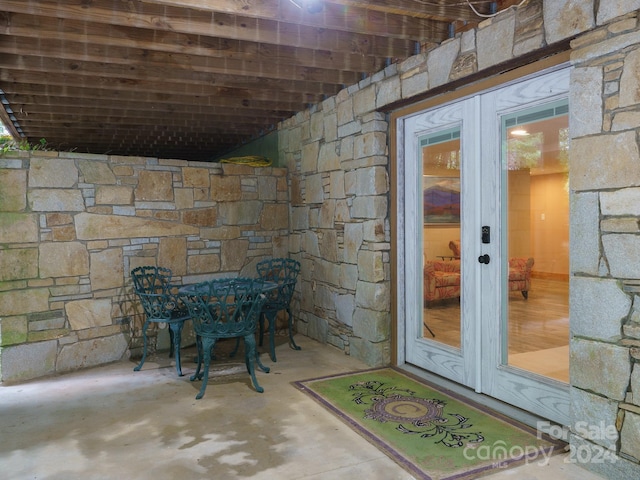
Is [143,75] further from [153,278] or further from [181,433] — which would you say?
[181,433]

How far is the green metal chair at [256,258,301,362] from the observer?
4.27m

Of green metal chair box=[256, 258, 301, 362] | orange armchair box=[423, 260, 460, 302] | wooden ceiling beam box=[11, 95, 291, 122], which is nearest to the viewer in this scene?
orange armchair box=[423, 260, 460, 302]

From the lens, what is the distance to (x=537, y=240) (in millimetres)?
2844

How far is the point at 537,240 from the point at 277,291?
8.05 ft

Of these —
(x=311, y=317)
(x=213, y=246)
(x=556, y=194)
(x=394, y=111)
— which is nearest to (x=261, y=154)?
(x=213, y=246)

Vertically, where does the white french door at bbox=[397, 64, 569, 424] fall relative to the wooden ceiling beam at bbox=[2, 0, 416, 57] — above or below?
below

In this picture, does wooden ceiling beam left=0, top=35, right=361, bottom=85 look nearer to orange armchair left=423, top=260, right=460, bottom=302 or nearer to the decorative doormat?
orange armchair left=423, top=260, right=460, bottom=302

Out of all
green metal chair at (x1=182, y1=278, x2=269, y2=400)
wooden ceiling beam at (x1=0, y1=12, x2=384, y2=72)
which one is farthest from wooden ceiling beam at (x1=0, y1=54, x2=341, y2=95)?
green metal chair at (x1=182, y1=278, x2=269, y2=400)

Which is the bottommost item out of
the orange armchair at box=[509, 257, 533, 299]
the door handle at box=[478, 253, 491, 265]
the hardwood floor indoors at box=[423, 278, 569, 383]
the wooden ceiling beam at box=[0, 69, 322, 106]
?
the hardwood floor indoors at box=[423, 278, 569, 383]

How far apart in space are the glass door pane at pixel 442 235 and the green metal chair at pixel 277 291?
1296 mm

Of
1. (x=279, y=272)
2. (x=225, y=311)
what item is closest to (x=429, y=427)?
(x=225, y=311)

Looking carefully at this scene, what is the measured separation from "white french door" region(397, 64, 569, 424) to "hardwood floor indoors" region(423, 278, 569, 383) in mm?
16

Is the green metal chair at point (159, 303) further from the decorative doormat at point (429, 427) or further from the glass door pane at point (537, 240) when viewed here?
the glass door pane at point (537, 240)

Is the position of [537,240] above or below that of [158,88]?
below
